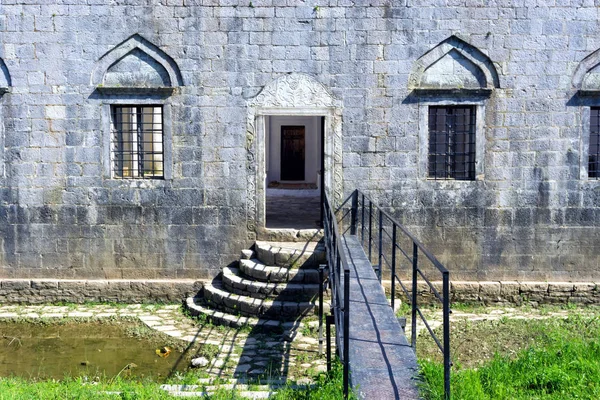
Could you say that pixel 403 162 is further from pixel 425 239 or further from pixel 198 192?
pixel 198 192

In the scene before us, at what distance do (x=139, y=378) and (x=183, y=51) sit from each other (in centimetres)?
485

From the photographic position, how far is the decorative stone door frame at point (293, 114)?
29.6 ft

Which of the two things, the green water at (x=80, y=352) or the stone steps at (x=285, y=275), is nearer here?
the green water at (x=80, y=352)

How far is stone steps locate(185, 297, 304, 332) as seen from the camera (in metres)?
A: 7.96

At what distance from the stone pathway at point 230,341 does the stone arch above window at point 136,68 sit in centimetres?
335

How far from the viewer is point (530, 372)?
568 centimetres

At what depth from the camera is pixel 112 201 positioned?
→ 9.19 m

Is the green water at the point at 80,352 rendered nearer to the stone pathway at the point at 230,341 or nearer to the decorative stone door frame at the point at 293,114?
the stone pathway at the point at 230,341

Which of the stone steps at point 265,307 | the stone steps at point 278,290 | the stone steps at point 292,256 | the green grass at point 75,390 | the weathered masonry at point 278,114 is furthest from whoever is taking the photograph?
the weathered masonry at point 278,114

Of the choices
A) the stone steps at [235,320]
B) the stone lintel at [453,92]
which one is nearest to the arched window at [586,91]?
the stone lintel at [453,92]

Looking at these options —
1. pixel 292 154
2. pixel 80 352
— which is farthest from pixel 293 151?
pixel 80 352

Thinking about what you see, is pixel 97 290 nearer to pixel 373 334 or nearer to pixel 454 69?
pixel 373 334

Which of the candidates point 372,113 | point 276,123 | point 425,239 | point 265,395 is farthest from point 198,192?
point 276,123

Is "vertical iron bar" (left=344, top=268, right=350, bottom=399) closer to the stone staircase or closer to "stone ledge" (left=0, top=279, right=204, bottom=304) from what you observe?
the stone staircase
